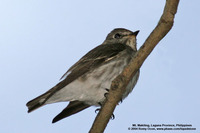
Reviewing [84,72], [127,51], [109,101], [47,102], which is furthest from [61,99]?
[109,101]

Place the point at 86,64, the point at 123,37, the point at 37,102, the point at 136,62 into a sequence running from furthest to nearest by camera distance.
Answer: the point at 123,37, the point at 86,64, the point at 37,102, the point at 136,62

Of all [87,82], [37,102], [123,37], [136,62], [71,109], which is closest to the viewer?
[136,62]

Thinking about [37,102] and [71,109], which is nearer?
[37,102]

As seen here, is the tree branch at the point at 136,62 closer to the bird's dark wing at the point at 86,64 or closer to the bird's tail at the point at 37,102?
the bird's dark wing at the point at 86,64

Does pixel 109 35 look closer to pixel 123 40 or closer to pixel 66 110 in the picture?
pixel 123 40

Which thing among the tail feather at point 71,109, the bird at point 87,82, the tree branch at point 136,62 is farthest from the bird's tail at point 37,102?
the tree branch at point 136,62

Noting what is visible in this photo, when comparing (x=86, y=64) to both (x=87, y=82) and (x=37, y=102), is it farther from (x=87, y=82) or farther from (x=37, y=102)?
(x=37, y=102)

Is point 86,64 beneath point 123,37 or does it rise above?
beneath

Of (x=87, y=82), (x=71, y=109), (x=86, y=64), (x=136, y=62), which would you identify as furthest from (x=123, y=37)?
(x=136, y=62)
